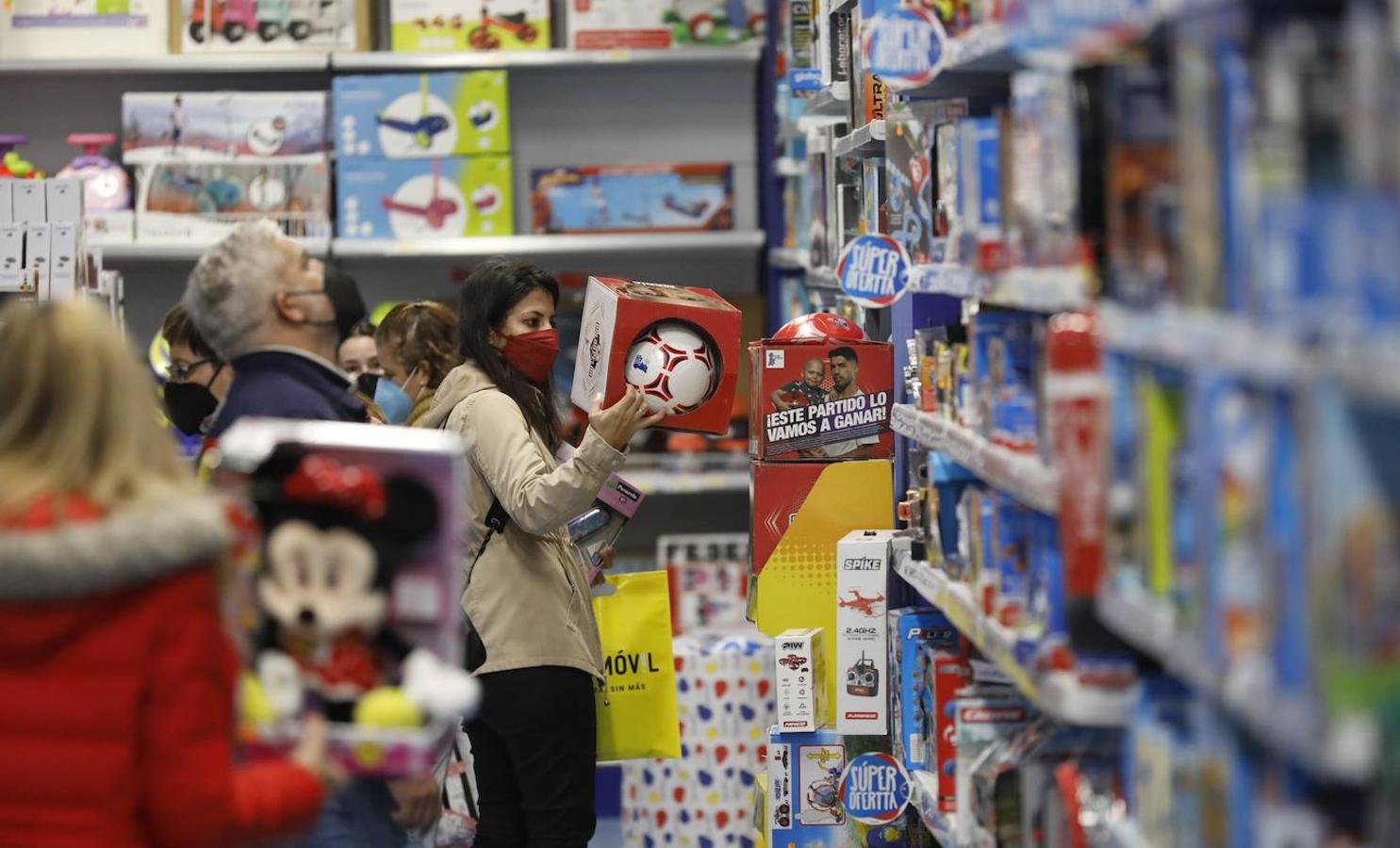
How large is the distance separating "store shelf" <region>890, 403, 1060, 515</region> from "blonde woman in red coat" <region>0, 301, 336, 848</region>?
975 mm

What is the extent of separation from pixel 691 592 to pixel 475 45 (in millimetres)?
2127

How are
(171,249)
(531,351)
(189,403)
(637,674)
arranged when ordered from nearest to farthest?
(531,351)
(637,674)
(189,403)
(171,249)

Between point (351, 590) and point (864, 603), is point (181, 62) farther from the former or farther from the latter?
point (351, 590)

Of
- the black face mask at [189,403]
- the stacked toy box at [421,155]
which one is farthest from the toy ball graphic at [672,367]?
the stacked toy box at [421,155]

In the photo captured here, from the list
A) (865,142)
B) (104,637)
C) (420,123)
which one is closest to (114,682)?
(104,637)

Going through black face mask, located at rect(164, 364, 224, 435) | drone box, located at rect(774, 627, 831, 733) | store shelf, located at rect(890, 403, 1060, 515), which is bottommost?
drone box, located at rect(774, 627, 831, 733)

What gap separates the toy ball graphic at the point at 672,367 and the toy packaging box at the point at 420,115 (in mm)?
2834

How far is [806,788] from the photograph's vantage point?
4.05m

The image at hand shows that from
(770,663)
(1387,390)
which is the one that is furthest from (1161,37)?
(770,663)

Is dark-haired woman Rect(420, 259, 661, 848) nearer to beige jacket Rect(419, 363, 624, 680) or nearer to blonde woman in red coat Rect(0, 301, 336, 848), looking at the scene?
beige jacket Rect(419, 363, 624, 680)

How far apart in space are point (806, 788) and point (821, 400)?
882 mm

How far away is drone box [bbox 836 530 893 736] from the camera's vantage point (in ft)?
12.2

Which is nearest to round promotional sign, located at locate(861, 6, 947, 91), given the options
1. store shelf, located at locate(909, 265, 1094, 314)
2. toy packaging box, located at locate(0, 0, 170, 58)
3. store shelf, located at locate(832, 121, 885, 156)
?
store shelf, located at locate(909, 265, 1094, 314)

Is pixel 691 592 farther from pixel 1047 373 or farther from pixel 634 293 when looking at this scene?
pixel 1047 373
